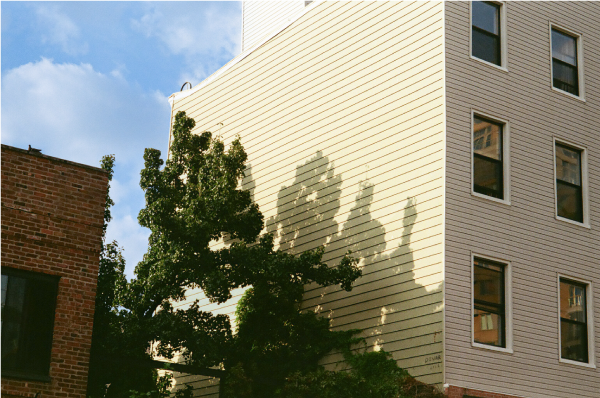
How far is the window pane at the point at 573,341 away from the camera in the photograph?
1794 centimetres

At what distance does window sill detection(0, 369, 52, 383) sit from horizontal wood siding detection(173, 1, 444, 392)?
23.9ft

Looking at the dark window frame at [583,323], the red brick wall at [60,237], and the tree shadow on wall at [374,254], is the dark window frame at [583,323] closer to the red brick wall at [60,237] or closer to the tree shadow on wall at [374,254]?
the tree shadow on wall at [374,254]

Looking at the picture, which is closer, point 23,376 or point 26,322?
point 23,376

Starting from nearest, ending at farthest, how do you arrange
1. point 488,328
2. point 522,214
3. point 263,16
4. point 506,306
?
1. point 488,328
2. point 506,306
3. point 522,214
4. point 263,16

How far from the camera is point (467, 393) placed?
1595cm

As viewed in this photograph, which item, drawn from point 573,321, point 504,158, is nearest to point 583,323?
point 573,321

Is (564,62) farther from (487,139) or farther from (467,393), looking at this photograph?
(467,393)

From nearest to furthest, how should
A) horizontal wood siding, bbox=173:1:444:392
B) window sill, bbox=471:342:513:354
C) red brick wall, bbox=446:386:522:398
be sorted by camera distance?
red brick wall, bbox=446:386:522:398 < window sill, bbox=471:342:513:354 < horizontal wood siding, bbox=173:1:444:392

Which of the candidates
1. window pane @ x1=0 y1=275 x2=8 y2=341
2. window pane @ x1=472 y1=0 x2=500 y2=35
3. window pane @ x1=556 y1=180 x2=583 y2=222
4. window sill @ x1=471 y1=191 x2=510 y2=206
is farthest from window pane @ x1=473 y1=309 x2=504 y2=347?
window pane @ x1=0 y1=275 x2=8 y2=341

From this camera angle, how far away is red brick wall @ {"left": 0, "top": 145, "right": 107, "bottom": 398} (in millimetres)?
14281

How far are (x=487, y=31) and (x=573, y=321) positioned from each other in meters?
7.30

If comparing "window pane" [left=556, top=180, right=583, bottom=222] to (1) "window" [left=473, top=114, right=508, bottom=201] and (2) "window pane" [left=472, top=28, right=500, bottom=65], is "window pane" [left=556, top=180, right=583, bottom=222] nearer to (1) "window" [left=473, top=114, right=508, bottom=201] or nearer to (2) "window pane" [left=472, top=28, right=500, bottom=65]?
(1) "window" [left=473, top=114, right=508, bottom=201]

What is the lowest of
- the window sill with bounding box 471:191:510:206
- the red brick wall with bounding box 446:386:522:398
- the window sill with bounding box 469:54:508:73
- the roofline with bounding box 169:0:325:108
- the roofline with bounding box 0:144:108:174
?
the red brick wall with bounding box 446:386:522:398

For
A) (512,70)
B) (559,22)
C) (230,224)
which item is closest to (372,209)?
(230,224)
